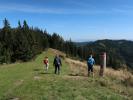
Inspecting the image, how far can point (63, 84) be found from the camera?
19.7m

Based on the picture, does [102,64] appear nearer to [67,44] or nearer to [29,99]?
[29,99]

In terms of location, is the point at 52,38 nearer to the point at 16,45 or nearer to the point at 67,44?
the point at 67,44

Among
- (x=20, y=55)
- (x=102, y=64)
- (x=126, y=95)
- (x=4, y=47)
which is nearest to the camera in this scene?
(x=126, y=95)

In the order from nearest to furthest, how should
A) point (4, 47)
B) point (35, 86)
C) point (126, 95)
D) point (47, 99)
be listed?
point (47, 99), point (126, 95), point (35, 86), point (4, 47)

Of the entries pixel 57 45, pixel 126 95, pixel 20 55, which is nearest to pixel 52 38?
pixel 57 45

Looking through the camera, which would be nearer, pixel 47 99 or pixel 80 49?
pixel 47 99

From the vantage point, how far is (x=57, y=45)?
12988cm

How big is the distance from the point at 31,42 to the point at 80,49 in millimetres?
51282

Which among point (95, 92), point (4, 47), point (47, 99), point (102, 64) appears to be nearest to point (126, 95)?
point (95, 92)

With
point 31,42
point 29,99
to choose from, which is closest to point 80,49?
point 31,42

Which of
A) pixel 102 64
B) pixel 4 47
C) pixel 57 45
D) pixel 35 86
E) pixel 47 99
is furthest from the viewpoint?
pixel 57 45

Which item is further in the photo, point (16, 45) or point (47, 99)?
point (16, 45)

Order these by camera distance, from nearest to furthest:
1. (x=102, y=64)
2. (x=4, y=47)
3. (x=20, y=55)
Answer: (x=102, y=64), (x=20, y=55), (x=4, y=47)

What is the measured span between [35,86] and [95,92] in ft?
15.4
